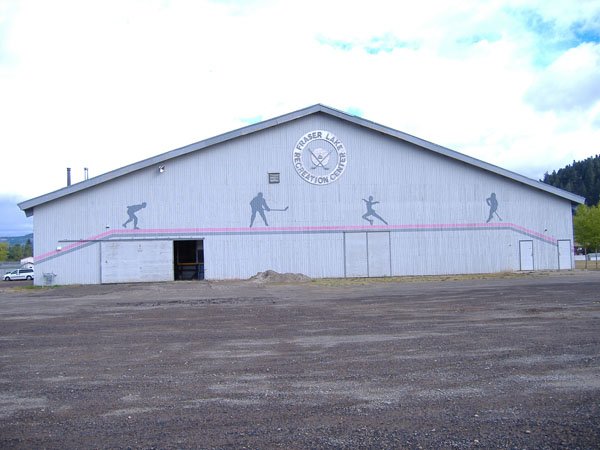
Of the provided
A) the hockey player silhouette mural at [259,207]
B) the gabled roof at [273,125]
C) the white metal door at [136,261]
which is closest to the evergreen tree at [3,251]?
the gabled roof at [273,125]

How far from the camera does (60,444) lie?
18.4 ft

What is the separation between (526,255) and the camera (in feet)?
118

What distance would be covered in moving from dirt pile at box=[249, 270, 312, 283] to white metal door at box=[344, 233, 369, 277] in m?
2.87

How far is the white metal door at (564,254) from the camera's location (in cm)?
3634

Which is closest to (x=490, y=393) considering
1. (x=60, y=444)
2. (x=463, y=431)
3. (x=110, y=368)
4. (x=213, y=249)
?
(x=463, y=431)

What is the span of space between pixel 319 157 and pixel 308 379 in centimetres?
2693

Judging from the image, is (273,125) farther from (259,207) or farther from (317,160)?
(259,207)

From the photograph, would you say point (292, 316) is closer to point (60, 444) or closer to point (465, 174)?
point (60, 444)

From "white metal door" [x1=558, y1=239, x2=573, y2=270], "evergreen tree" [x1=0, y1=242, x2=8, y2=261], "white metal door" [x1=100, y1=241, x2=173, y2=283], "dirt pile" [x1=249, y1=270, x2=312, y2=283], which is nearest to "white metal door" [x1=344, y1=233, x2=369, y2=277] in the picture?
"dirt pile" [x1=249, y1=270, x2=312, y2=283]

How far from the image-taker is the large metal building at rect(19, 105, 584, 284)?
3297 cm

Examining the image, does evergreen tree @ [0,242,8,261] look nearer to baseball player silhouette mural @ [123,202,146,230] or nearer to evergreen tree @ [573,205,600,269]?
baseball player silhouette mural @ [123,202,146,230]

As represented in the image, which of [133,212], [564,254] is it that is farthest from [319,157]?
[564,254]

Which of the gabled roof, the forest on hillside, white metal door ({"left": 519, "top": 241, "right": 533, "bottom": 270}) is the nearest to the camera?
the gabled roof

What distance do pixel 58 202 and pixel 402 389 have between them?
97.0 feet
